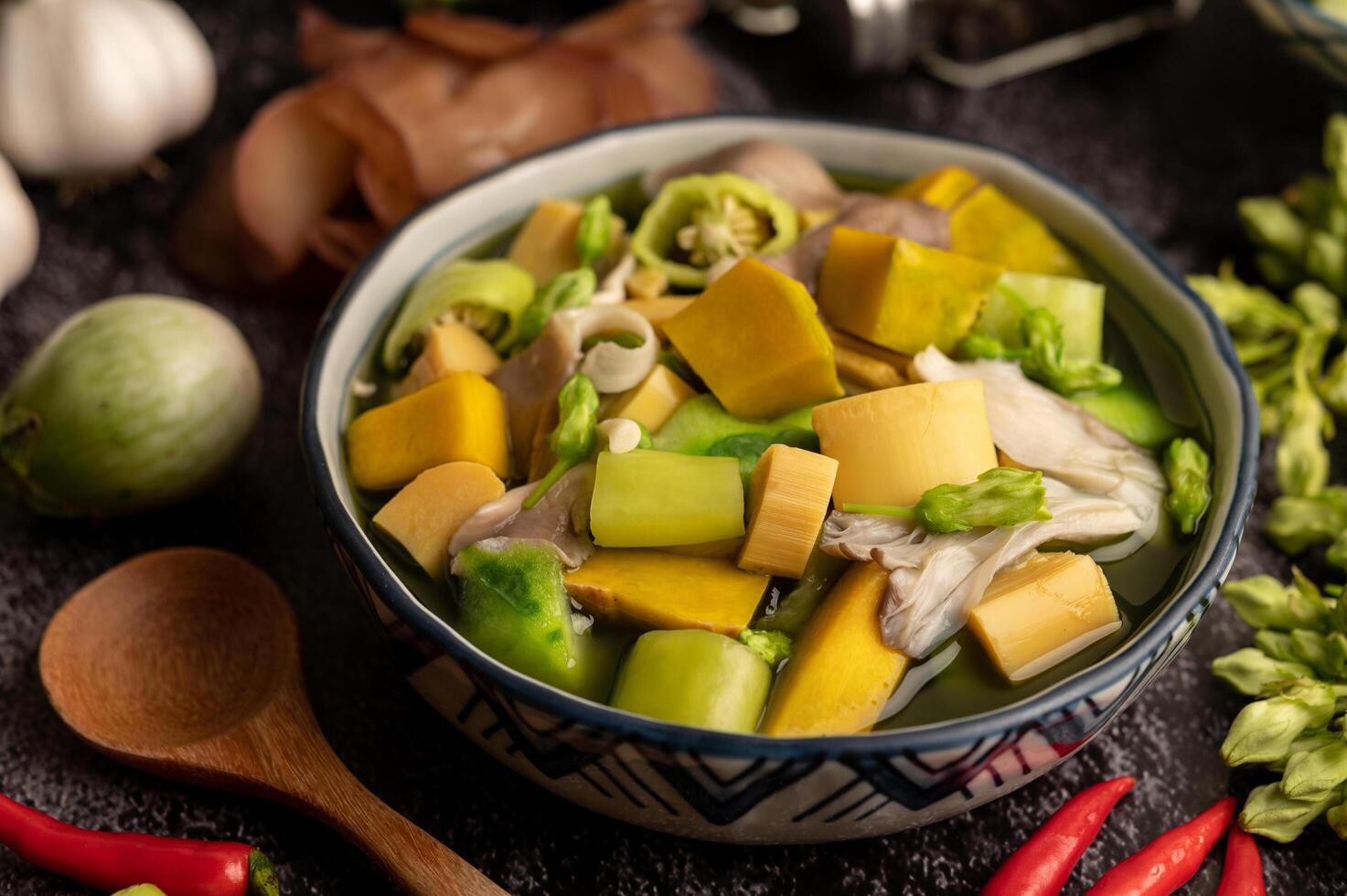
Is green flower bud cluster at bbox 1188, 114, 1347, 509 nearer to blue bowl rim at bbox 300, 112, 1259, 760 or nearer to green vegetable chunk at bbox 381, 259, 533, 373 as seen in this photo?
blue bowl rim at bbox 300, 112, 1259, 760

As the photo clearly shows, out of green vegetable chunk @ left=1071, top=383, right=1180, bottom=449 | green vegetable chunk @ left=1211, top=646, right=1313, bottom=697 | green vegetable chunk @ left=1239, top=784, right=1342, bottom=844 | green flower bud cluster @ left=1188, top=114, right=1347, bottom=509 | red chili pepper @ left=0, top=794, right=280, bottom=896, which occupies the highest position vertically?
green vegetable chunk @ left=1071, top=383, right=1180, bottom=449

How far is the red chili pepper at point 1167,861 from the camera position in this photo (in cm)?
169

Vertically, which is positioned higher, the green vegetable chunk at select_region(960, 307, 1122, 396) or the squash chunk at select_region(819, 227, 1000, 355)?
the squash chunk at select_region(819, 227, 1000, 355)

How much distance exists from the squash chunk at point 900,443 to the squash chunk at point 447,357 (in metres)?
0.61

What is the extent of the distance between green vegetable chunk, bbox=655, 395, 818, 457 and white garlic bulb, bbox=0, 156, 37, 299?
1.63 metres

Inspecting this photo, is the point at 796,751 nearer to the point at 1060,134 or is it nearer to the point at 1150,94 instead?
the point at 1060,134

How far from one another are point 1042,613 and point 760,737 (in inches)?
19.3

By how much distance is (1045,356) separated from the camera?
77.3 inches

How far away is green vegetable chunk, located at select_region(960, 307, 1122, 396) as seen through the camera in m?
1.96

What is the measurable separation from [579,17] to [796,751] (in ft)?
8.99

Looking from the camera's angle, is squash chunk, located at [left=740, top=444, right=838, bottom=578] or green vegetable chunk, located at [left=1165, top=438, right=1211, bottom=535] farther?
green vegetable chunk, located at [left=1165, top=438, right=1211, bottom=535]

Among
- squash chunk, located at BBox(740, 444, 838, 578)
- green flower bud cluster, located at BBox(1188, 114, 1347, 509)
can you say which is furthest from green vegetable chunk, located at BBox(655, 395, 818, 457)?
green flower bud cluster, located at BBox(1188, 114, 1347, 509)

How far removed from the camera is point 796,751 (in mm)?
1399

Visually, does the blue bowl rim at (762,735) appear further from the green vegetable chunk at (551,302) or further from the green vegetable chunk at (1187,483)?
the green vegetable chunk at (551,302)
